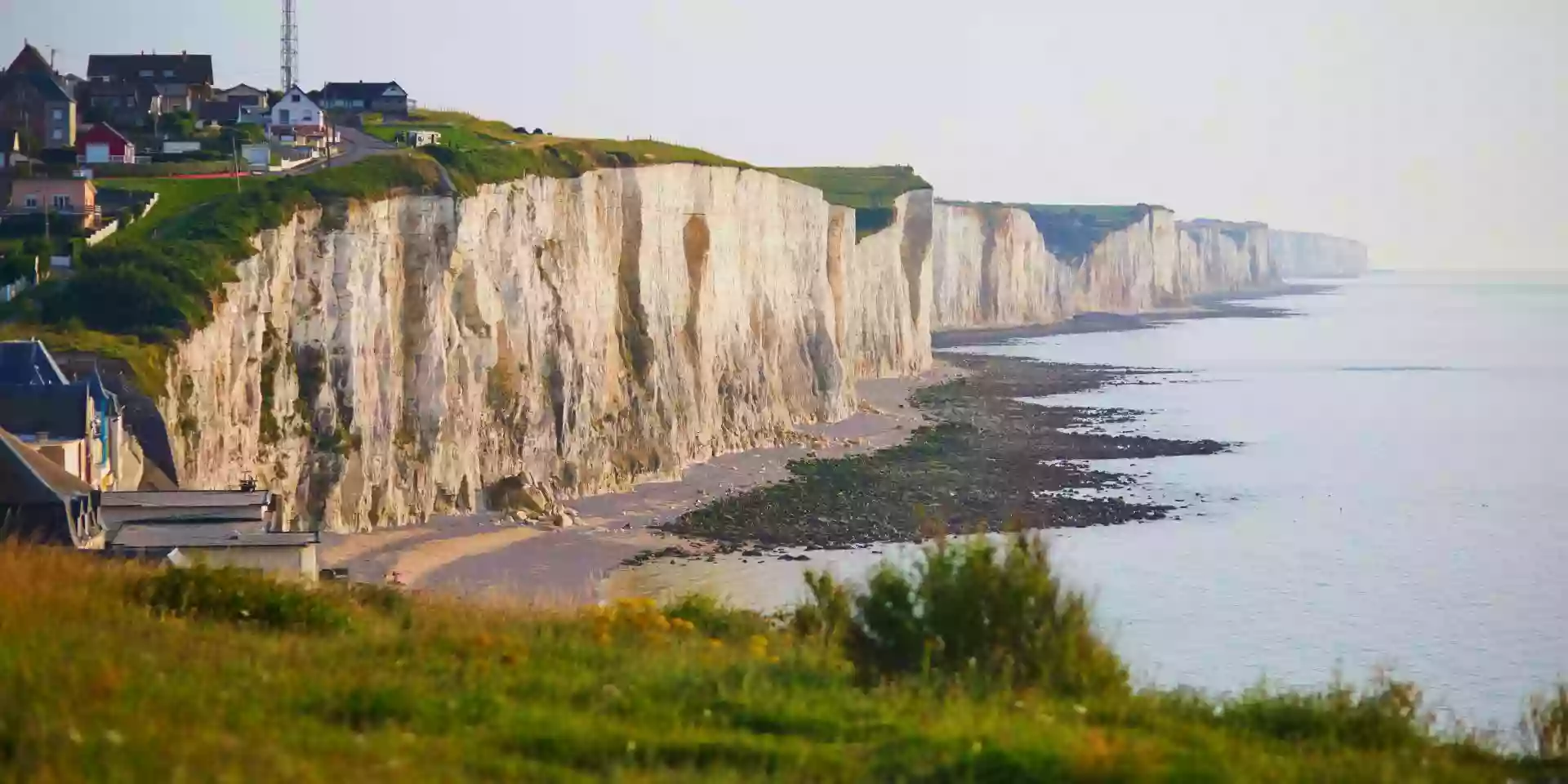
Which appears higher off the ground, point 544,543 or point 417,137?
point 417,137

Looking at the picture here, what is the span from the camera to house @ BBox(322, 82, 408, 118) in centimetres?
7200

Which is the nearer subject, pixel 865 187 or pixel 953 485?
pixel 953 485

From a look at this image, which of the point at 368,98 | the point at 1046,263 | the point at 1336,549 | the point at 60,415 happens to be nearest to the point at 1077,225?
the point at 1046,263

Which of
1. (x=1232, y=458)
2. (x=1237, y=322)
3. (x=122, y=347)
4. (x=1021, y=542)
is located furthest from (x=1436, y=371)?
(x=1021, y=542)

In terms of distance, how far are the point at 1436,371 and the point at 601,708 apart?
10715cm

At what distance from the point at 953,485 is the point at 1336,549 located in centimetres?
1293

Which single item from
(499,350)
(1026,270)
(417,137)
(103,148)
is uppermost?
(417,137)

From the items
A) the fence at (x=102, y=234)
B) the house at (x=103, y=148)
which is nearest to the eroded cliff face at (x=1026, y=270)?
the house at (x=103, y=148)

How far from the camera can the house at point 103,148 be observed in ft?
170

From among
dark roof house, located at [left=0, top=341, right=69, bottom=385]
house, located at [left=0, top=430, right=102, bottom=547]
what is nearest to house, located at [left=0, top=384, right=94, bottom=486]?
dark roof house, located at [left=0, top=341, right=69, bottom=385]

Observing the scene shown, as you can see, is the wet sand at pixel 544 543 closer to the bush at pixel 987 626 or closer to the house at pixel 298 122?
the bush at pixel 987 626

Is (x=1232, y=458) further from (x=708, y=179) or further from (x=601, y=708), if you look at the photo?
(x=601, y=708)

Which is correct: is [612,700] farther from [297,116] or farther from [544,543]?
[297,116]

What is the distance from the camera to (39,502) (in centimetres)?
2048
